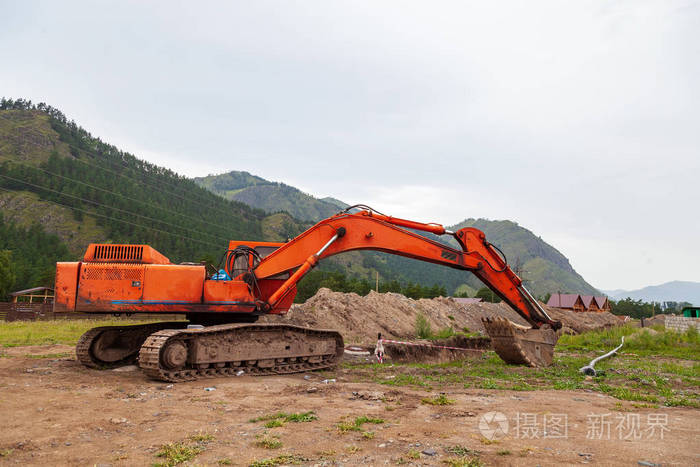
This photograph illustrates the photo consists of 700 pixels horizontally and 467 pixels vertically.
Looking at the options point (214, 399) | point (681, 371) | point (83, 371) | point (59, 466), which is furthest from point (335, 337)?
point (681, 371)

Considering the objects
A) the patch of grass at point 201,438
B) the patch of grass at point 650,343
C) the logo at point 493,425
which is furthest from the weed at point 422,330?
the patch of grass at point 201,438

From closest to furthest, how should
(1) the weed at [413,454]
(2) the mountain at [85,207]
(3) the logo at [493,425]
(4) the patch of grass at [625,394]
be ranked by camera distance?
(1) the weed at [413,454], (3) the logo at [493,425], (4) the patch of grass at [625,394], (2) the mountain at [85,207]

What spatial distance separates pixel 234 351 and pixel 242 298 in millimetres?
1095

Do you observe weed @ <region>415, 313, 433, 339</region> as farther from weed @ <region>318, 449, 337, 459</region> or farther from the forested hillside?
the forested hillside

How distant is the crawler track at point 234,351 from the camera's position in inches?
307

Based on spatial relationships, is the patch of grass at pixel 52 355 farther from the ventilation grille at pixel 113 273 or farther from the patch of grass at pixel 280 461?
the patch of grass at pixel 280 461

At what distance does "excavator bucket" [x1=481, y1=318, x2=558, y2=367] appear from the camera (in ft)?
33.6

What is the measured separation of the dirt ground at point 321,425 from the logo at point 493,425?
2 centimetres

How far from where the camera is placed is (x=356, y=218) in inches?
391

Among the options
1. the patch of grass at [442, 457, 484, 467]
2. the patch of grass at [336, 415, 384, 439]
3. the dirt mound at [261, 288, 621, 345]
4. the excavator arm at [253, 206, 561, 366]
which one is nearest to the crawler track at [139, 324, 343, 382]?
the excavator arm at [253, 206, 561, 366]

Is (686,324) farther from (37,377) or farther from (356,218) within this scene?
(37,377)

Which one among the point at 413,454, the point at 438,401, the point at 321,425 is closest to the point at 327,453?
the point at 413,454

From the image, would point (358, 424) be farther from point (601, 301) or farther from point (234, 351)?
point (601, 301)

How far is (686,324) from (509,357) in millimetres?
17033
